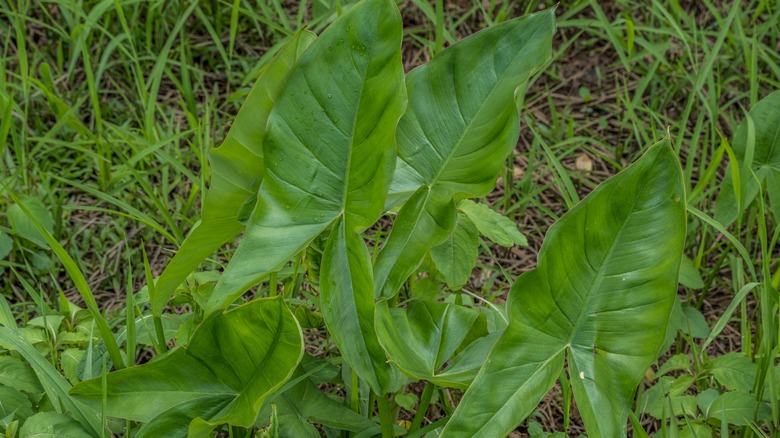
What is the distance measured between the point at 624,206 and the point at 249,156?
49 centimetres

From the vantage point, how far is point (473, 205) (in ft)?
4.38

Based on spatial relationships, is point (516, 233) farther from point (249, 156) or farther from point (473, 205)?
point (249, 156)

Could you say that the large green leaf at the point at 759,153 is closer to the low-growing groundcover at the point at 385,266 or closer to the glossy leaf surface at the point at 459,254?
the low-growing groundcover at the point at 385,266

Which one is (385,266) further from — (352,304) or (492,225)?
(492,225)

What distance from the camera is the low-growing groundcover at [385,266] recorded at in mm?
1012

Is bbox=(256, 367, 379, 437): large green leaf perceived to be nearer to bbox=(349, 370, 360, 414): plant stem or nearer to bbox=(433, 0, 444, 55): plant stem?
bbox=(349, 370, 360, 414): plant stem

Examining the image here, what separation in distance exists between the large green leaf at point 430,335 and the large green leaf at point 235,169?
26 cm

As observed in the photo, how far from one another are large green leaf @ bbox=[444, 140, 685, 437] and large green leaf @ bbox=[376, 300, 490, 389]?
7 centimetres

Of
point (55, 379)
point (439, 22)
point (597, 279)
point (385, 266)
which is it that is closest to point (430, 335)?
point (385, 266)

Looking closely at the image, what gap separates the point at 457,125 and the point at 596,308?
0.31 metres

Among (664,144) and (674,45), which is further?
(674,45)

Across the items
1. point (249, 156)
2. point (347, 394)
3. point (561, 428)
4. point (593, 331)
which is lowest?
point (561, 428)

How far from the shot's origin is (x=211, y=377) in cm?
116

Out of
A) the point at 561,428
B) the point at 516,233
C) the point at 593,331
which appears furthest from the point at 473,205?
the point at 561,428
